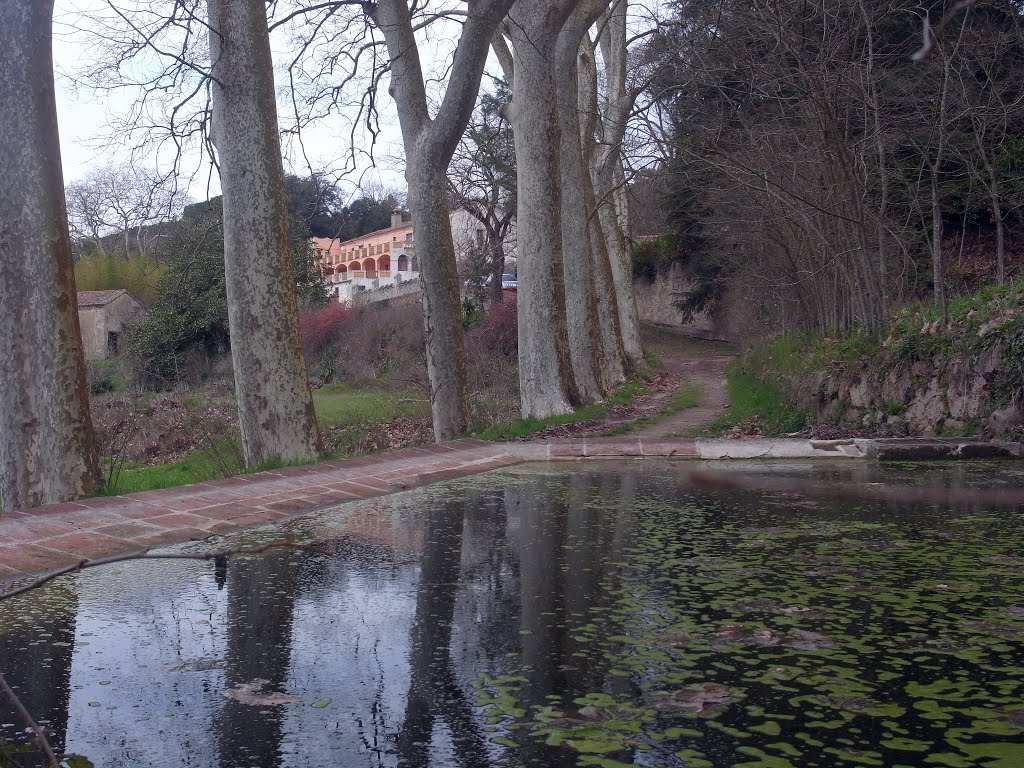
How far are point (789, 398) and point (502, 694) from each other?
1322cm

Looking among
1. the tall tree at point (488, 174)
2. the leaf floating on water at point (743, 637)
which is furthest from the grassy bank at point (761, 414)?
the tall tree at point (488, 174)

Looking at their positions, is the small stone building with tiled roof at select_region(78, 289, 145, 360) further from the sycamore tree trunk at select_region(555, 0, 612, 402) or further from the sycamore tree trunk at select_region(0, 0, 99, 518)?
the sycamore tree trunk at select_region(0, 0, 99, 518)

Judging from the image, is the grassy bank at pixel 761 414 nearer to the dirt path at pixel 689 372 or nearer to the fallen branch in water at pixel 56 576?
the dirt path at pixel 689 372

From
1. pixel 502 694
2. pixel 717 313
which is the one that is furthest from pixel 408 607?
pixel 717 313

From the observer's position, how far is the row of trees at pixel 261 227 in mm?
7871

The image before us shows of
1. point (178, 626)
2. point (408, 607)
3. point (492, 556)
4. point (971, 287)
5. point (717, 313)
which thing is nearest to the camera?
point (178, 626)

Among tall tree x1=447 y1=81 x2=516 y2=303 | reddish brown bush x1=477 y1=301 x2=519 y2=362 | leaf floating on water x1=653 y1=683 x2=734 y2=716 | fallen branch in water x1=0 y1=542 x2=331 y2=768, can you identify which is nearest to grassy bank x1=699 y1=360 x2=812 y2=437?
leaf floating on water x1=653 y1=683 x2=734 y2=716

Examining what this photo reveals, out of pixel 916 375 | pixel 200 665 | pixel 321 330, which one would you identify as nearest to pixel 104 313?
pixel 321 330

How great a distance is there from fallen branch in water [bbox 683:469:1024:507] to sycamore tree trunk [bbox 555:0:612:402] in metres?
10.6

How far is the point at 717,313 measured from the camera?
4041 cm

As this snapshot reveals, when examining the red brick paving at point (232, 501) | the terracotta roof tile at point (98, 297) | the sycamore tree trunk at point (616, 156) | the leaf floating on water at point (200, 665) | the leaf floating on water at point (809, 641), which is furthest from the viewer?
the terracotta roof tile at point (98, 297)

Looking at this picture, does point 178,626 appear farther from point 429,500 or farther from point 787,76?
point 787,76

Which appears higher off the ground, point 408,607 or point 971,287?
point 971,287

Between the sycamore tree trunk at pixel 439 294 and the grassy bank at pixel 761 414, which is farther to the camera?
the grassy bank at pixel 761 414
